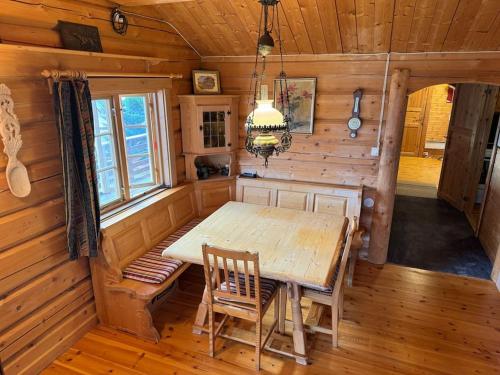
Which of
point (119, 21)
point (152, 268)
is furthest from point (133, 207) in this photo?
point (119, 21)

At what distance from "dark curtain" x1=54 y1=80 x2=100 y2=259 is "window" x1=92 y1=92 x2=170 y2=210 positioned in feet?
1.44

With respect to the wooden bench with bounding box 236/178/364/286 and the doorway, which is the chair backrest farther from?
the doorway

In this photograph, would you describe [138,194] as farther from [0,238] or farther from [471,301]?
[471,301]

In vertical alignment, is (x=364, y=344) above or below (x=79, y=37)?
below

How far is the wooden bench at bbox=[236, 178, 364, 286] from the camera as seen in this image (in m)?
3.66

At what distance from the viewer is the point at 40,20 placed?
222 cm

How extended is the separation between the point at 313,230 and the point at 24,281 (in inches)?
82.6

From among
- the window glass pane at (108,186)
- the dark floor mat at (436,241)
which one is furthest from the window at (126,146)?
the dark floor mat at (436,241)

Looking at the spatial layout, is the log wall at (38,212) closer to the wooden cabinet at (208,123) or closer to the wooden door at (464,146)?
the wooden cabinet at (208,123)

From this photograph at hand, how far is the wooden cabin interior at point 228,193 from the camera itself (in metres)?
2.28

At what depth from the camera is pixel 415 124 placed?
8930mm

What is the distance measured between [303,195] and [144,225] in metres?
1.72

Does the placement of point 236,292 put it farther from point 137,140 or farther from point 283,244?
point 137,140

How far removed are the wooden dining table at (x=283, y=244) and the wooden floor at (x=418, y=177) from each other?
4.09m
